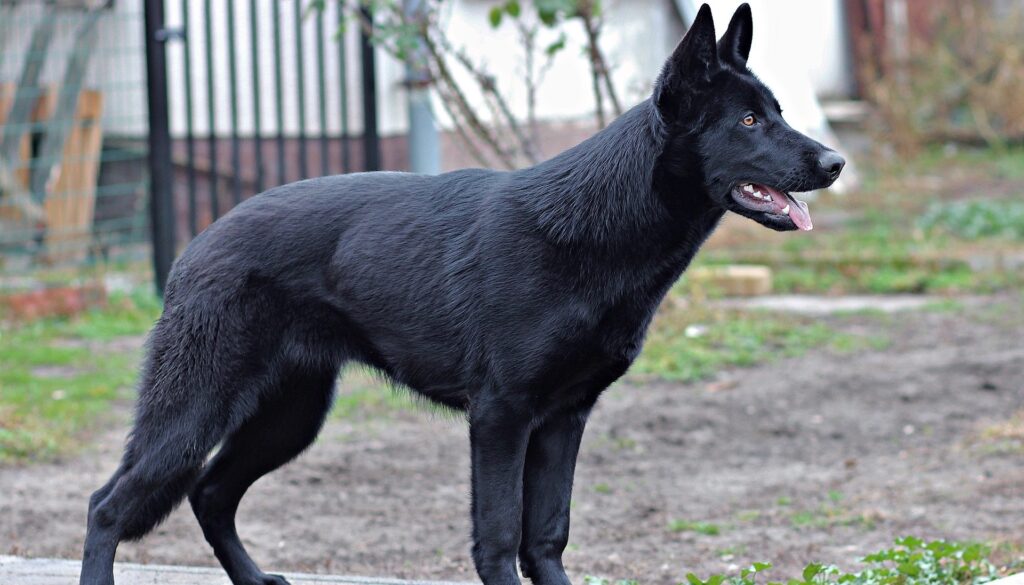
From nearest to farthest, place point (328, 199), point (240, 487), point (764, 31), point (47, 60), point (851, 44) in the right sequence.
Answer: point (328, 199) → point (240, 487) → point (47, 60) → point (764, 31) → point (851, 44)

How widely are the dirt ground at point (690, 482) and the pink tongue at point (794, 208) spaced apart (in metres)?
1.25

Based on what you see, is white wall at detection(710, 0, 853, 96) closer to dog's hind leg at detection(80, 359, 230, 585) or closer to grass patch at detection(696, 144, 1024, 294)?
grass patch at detection(696, 144, 1024, 294)

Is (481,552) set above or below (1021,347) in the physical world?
above

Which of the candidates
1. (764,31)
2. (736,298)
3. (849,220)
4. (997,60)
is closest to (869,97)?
(997,60)

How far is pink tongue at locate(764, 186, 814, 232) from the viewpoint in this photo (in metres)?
3.30

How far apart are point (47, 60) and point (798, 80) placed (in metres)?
7.26

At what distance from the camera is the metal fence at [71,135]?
32.1ft

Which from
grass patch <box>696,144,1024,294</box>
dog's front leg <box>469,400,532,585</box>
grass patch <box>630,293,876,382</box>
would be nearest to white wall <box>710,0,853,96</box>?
grass patch <box>696,144,1024,294</box>

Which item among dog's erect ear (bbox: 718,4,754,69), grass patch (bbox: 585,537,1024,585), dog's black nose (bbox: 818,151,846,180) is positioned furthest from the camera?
grass patch (bbox: 585,537,1024,585)

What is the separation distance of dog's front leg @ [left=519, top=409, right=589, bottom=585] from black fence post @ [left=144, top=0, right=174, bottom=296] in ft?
17.7

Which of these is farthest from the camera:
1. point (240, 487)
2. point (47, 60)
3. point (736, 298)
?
point (47, 60)

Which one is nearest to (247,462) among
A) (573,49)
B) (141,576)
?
(141,576)

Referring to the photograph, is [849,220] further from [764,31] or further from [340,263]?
[340,263]

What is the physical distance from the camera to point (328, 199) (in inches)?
145
